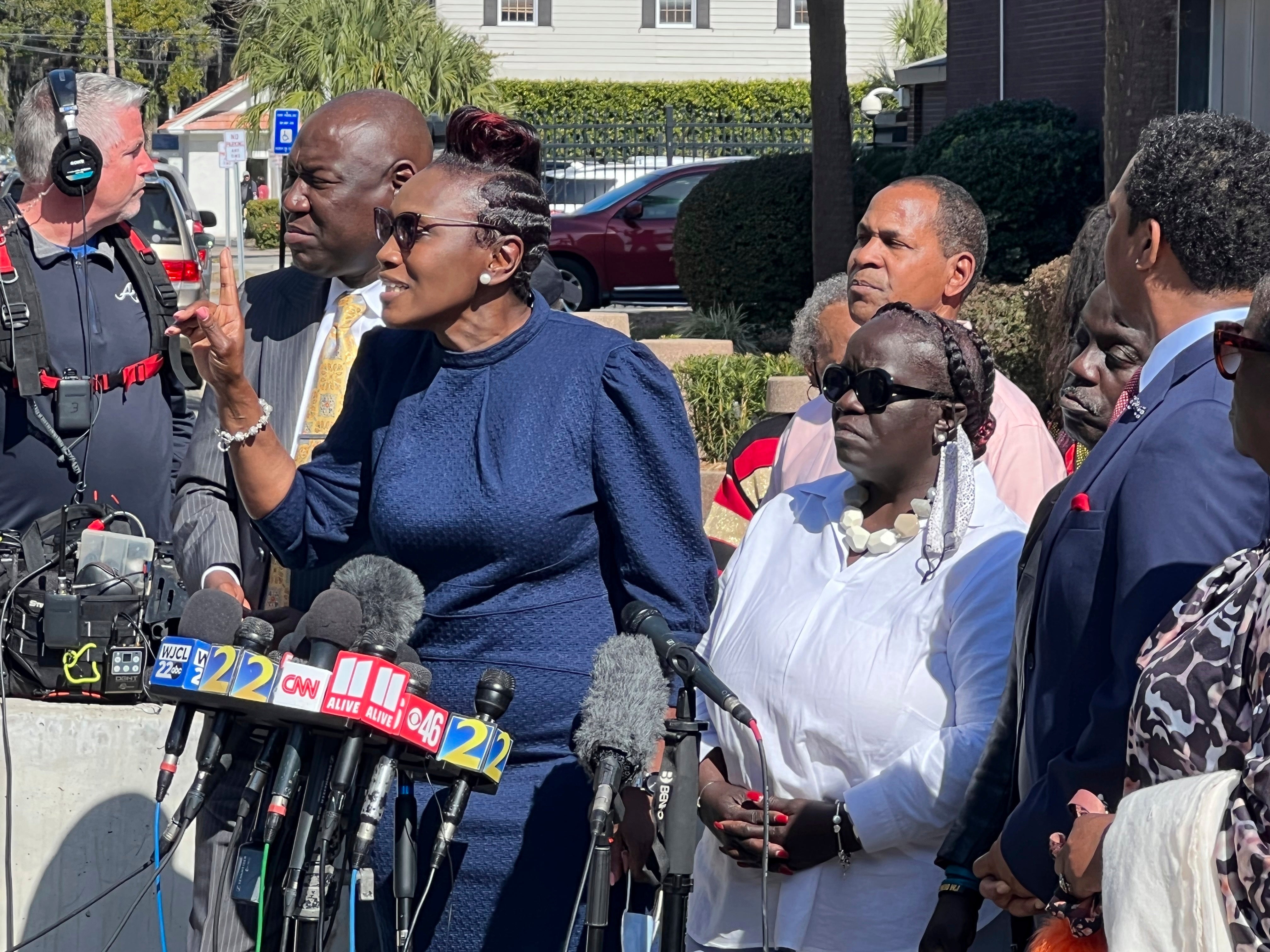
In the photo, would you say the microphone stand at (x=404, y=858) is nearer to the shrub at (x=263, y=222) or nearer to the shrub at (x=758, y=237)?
the shrub at (x=758, y=237)

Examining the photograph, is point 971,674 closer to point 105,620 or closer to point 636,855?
point 636,855

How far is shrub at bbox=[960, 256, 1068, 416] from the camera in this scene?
9484 millimetres

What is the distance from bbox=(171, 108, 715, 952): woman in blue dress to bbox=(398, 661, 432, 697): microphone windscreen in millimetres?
374

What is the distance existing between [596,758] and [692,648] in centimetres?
26

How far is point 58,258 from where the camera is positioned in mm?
5078

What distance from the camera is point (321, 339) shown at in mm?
4051

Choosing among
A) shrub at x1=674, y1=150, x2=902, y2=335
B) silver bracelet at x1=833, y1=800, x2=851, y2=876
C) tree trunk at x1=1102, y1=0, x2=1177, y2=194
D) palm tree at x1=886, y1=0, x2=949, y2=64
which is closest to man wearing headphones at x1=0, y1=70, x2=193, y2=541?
silver bracelet at x1=833, y1=800, x2=851, y2=876

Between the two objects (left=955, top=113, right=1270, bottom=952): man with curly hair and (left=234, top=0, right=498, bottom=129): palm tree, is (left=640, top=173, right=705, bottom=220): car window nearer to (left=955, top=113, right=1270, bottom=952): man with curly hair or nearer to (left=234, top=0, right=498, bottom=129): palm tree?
(left=234, top=0, right=498, bottom=129): palm tree

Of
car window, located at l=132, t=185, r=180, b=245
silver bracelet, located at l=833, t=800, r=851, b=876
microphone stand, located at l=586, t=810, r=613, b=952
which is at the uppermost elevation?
car window, located at l=132, t=185, r=180, b=245

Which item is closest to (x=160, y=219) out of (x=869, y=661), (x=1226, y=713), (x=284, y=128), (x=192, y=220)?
(x=192, y=220)

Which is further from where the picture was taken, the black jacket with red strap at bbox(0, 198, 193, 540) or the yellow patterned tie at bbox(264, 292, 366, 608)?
the black jacket with red strap at bbox(0, 198, 193, 540)

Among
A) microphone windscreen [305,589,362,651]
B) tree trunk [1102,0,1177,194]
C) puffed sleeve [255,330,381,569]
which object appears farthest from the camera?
tree trunk [1102,0,1177,194]

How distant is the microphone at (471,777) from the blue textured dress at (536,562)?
0.18 m

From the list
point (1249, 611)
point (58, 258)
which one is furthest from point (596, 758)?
point (58, 258)
